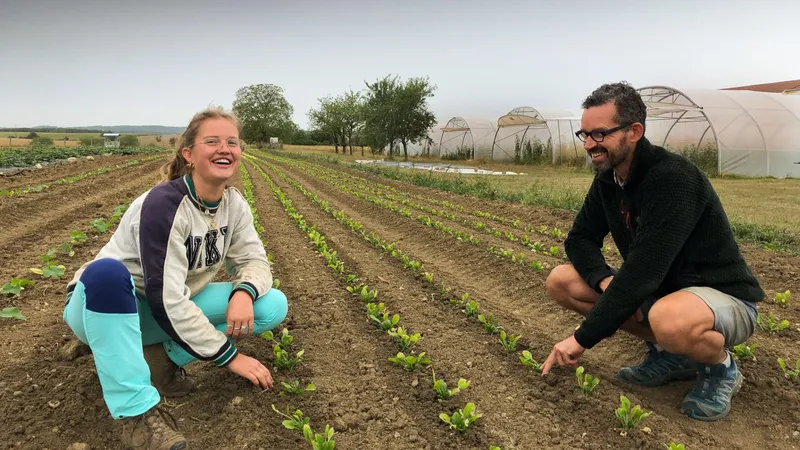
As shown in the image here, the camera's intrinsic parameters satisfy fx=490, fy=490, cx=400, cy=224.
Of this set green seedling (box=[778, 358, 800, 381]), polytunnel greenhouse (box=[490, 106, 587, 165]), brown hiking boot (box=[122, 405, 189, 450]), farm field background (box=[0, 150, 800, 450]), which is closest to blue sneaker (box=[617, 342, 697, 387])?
farm field background (box=[0, 150, 800, 450])

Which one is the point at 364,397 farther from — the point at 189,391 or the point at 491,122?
the point at 491,122

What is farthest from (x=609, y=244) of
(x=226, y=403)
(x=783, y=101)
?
(x=783, y=101)

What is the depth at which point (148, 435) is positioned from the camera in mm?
2270

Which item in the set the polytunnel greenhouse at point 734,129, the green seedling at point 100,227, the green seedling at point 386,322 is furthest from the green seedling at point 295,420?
the polytunnel greenhouse at point 734,129

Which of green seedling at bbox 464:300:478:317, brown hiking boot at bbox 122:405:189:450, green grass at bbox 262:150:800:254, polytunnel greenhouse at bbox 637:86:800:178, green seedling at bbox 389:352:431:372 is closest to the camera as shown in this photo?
brown hiking boot at bbox 122:405:189:450

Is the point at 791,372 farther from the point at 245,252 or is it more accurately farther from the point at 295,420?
the point at 245,252

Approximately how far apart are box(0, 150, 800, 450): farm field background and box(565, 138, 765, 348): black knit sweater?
1.98 ft

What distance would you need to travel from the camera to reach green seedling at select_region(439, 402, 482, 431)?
8.35 ft

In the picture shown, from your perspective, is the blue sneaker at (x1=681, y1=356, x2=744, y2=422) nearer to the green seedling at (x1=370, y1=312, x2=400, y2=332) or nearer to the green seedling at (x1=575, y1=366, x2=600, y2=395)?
the green seedling at (x1=575, y1=366, x2=600, y2=395)

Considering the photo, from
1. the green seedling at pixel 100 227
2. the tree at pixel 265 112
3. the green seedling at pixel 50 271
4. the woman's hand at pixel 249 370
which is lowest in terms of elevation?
the woman's hand at pixel 249 370

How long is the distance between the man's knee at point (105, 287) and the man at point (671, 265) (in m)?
2.25

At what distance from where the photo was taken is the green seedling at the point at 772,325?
3772 millimetres

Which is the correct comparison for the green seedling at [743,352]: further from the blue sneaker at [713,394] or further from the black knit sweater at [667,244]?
the black knit sweater at [667,244]

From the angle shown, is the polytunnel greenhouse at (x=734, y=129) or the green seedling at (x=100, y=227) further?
the polytunnel greenhouse at (x=734, y=129)
